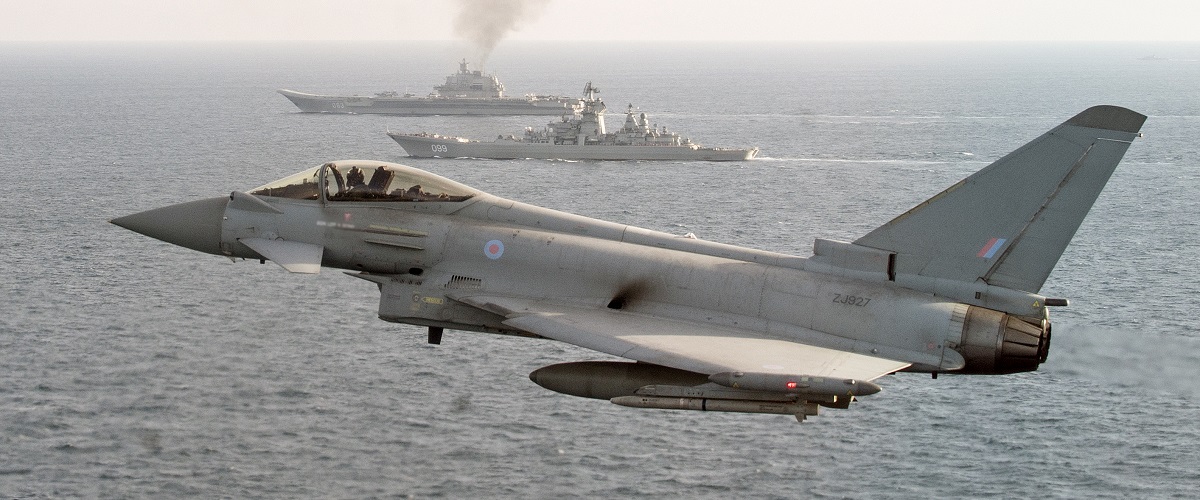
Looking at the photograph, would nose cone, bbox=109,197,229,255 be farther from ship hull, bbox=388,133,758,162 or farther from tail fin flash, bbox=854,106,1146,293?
ship hull, bbox=388,133,758,162

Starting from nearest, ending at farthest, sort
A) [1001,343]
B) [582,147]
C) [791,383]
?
[791,383] < [1001,343] < [582,147]

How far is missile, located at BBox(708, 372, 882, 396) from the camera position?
2541cm

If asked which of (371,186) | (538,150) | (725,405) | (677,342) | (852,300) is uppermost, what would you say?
(538,150)

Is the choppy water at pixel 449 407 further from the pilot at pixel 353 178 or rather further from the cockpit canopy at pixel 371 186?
the pilot at pixel 353 178

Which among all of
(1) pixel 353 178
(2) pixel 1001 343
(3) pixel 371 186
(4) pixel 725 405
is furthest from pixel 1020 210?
(1) pixel 353 178

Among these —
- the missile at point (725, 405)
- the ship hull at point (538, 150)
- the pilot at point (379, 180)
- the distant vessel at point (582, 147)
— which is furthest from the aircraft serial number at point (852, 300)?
the ship hull at point (538, 150)

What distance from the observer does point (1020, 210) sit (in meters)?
29.2

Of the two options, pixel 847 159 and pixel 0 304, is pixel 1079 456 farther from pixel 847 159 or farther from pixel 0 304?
pixel 847 159

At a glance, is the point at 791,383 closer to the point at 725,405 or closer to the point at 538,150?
the point at 725,405

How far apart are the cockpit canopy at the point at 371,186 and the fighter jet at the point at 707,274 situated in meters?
0.05

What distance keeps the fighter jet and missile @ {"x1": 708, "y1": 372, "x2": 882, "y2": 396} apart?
39 millimetres

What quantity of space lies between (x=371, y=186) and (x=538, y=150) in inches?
4408

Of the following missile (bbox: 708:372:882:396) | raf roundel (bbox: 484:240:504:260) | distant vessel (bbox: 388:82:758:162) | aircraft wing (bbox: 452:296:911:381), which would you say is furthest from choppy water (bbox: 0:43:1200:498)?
distant vessel (bbox: 388:82:758:162)

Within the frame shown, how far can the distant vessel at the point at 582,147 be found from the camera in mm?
143875
